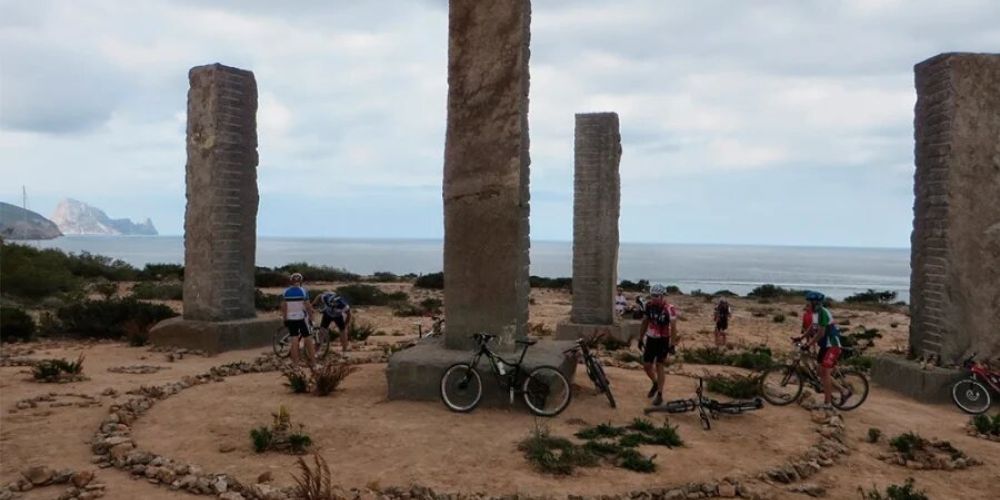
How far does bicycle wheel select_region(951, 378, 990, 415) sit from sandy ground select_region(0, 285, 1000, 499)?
0.29 m

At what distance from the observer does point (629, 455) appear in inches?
286

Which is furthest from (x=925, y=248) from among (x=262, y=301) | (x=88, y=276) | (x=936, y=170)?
(x=88, y=276)

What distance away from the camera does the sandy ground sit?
6750 mm

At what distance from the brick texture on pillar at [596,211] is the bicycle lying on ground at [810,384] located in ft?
21.3

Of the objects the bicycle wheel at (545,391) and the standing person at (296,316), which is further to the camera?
the standing person at (296,316)

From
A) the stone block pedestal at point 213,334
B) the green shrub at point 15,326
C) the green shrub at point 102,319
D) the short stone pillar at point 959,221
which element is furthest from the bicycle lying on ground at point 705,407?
the green shrub at point 15,326

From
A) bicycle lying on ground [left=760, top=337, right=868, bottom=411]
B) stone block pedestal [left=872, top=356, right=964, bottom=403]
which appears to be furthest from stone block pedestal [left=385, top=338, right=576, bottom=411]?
stone block pedestal [left=872, top=356, right=964, bottom=403]

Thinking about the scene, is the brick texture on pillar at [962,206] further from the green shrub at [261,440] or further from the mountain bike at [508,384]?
the green shrub at [261,440]

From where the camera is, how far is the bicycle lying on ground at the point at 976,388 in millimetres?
10508

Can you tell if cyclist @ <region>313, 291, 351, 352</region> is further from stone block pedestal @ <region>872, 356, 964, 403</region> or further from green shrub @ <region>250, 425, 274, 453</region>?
stone block pedestal @ <region>872, 356, 964, 403</region>

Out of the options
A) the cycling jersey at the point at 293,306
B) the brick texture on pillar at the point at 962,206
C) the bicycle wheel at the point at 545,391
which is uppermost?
the brick texture on pillar at the point at 962,206

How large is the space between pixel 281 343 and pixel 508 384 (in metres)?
6.35

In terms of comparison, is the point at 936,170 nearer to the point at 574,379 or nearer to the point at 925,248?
the point at 925,248

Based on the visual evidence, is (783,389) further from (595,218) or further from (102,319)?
(102,319)
